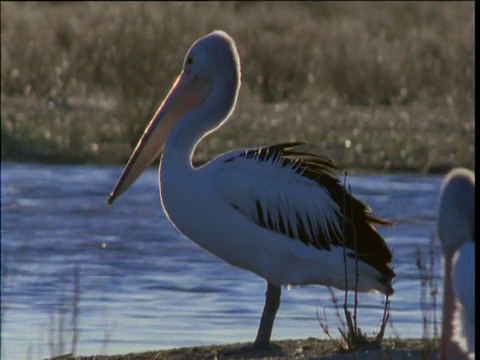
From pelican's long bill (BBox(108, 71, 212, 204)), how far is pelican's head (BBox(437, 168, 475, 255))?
9.36 ft

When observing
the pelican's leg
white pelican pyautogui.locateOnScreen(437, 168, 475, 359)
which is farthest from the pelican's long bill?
white pelican pyautogui.locateOnScreen(437, 168, 475, 359)

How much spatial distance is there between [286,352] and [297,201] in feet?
2.61

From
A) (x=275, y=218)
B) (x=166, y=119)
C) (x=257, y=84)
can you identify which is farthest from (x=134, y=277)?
(x=257, y=84)

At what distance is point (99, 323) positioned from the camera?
795cm

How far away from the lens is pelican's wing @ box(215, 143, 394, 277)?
7070 mm

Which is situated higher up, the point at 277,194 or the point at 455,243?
the point at 455,243

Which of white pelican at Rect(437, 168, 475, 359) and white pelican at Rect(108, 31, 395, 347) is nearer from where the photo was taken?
white pelican at Rect(437, 168, 475, 359)

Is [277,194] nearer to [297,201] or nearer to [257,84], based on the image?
[297,201]

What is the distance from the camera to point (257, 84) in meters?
21.1

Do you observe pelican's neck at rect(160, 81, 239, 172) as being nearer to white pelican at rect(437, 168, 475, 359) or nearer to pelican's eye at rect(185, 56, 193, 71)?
pelican's eye at rect(185, 56, 193, 71)

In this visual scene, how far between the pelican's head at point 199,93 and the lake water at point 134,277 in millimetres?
812

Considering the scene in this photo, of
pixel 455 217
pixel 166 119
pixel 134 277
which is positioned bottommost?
pixel 134 277

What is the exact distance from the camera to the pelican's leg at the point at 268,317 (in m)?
6.94

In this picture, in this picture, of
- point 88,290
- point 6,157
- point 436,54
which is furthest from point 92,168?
point 436,54
